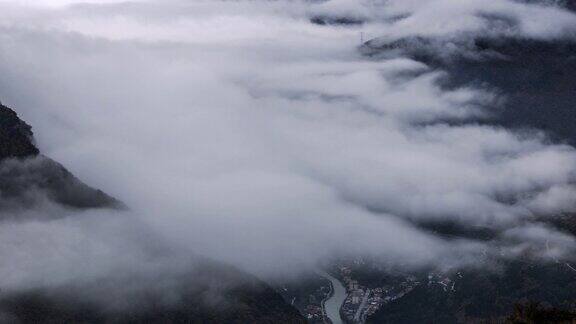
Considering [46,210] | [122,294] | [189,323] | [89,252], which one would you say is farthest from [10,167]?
[189,323]

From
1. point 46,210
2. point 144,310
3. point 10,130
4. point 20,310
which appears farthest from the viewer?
point 10,130

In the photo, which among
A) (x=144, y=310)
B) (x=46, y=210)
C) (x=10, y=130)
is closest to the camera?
(x=144, y=310)

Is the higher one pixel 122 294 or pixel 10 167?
pixel 10 167

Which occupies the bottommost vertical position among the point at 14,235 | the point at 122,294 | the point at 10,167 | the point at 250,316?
the point at 250,316

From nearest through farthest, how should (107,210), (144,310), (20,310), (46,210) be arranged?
(20,310), (144,310), (46,210), (107,210)

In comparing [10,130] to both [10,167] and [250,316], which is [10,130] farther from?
[250,316]

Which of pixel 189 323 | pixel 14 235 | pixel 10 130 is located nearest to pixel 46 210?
Answer: pixel 14 235

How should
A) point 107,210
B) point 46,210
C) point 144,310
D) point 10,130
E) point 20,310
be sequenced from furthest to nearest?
point 107,210
point 10,130
point 46,210
point 144,310
point 20,310

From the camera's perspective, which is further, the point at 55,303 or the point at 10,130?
the point at 10,130

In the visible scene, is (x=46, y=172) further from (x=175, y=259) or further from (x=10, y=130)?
(x=175, y=259)
